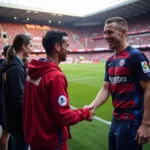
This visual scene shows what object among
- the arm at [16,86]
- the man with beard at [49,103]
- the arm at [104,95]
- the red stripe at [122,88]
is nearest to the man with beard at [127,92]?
the red stripe at [122,88]

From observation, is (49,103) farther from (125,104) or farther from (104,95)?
(104,95)

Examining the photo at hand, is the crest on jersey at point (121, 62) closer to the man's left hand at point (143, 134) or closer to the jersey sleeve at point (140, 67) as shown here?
the jersey sleeve at point (140, 67)

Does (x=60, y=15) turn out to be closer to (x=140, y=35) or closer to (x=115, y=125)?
(x=140, y=35)

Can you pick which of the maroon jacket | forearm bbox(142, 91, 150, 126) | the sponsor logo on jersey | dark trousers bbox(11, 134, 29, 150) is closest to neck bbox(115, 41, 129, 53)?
the sponsor logo on jersey

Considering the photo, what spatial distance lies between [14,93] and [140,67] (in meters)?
1.50

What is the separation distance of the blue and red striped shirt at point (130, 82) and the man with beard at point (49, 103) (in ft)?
1.46

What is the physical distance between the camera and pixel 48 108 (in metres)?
1.97

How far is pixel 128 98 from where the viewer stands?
2309 mm

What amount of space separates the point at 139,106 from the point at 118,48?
703mm

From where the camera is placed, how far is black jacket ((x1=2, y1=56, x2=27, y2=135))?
8.47 feet

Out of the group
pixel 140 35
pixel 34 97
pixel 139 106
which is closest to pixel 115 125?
pixel 139 106

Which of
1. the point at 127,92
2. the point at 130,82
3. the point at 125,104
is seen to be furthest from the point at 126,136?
the point at 130,82

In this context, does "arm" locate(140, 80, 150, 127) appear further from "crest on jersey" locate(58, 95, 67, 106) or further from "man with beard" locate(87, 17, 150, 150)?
"crest on jersey" locate(58, 95, 67, 106)

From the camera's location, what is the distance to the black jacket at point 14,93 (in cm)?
258
